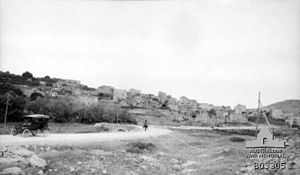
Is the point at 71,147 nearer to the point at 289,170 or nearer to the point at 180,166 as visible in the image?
the point at 180,166

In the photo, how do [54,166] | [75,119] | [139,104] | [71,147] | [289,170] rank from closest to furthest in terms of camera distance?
[289,170]
[54,166]
[71,147]
[75,119]
[139,104]

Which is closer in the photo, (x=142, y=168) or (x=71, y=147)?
(x=142, y=168)

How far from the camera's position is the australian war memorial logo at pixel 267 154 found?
12266 millimetres

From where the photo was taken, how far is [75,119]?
169 ft

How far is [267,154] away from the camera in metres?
13.8

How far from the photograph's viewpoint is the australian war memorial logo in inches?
483

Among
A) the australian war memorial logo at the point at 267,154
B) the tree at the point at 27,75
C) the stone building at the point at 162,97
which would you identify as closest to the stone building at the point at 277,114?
the stone building at the point at 162,97

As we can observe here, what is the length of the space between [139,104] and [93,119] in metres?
54.0

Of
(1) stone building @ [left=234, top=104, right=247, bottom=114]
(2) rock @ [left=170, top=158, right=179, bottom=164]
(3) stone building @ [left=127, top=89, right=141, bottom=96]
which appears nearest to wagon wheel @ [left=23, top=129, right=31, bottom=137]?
(2) rock @ [left=170, top=158, right=179, bottom=164]

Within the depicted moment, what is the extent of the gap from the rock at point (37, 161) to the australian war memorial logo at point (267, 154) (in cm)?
937

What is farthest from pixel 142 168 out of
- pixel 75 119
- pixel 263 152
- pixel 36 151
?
pixel 75 119

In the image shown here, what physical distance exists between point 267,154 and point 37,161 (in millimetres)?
10974

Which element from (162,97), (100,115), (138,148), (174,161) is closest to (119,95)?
(162,97)

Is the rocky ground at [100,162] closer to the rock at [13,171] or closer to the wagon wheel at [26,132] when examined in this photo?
the rock at [13,171]
